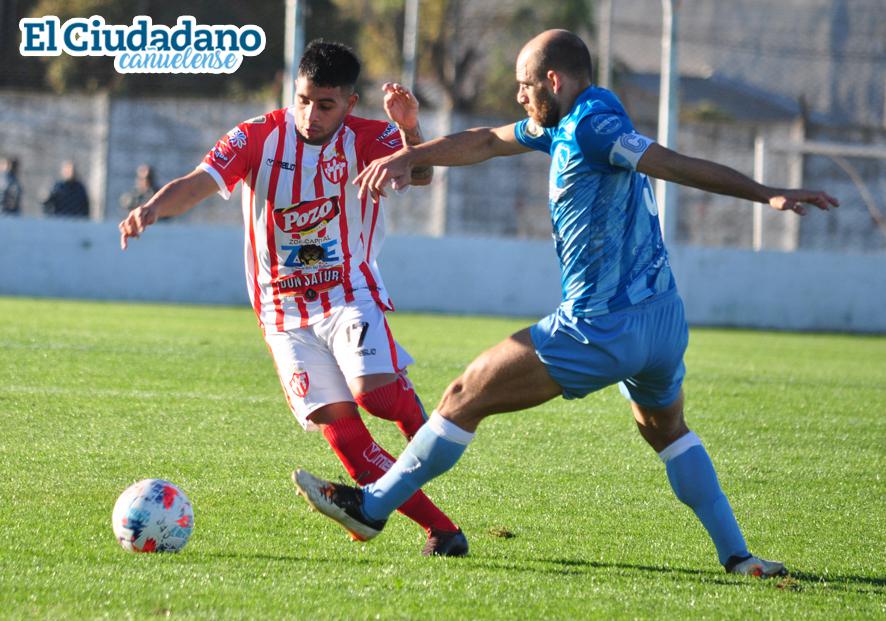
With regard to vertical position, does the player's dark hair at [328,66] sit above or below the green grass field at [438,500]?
above

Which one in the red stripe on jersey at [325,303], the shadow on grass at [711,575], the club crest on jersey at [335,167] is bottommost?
the shadow on grass at [711,575]

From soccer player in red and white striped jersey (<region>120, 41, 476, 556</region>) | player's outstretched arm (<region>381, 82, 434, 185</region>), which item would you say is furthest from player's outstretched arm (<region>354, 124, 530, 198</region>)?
soccer player in red and white striped jersey (<region>120, 41, 476, 556</region>)

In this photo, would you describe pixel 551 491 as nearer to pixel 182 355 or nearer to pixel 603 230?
pixel 603 230

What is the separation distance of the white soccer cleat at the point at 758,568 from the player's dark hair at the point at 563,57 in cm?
186

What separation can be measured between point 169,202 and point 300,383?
91 cm

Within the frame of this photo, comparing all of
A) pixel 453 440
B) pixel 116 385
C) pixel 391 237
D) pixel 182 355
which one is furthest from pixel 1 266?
pixel 453 440

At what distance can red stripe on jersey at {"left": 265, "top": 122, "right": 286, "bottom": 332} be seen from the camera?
5.31 m

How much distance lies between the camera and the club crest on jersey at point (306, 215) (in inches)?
209

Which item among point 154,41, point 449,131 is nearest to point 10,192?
point 154,41

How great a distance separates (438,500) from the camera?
6.02 meters

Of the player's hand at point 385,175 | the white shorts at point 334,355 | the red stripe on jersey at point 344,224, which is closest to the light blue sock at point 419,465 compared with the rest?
the white shorts at point 334,355

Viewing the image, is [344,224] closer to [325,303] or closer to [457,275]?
[325,303]

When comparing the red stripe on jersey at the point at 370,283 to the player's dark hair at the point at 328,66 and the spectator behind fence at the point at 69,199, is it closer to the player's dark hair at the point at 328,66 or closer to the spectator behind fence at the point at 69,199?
the player's dark hair at the point at 328,66

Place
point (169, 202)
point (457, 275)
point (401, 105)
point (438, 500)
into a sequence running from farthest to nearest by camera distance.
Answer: point (457, 275) → point (438, 500) → point (401, 105) → point (169, 202)
